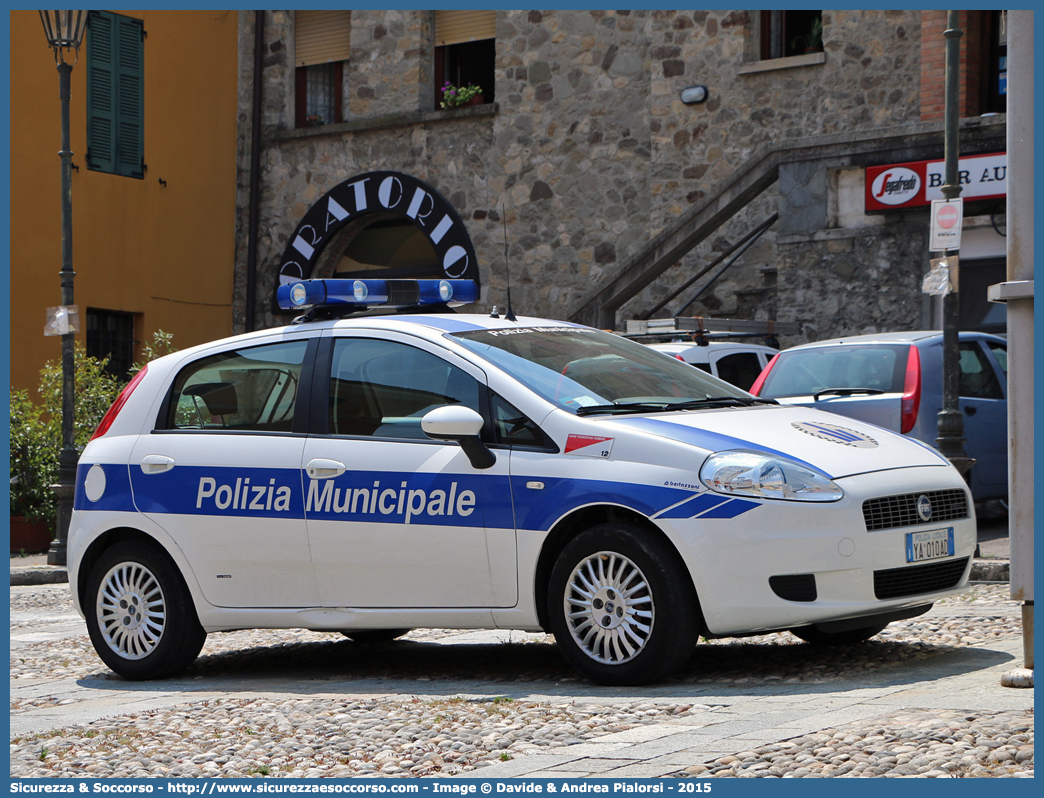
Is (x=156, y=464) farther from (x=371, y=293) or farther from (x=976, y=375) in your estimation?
(x=976, y=375)

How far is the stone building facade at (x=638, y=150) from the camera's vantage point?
16.3 m

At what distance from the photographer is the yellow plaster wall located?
2144 centimetres

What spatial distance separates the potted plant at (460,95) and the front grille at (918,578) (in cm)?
1744

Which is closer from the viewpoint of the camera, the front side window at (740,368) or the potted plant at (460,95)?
the front side window at (740,368)

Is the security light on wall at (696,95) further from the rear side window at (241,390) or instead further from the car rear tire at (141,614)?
the car rear tire at (141,614)

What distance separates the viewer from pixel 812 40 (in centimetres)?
2014

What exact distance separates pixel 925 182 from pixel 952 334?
4.64m

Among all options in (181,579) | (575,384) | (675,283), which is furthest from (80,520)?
(675,283)

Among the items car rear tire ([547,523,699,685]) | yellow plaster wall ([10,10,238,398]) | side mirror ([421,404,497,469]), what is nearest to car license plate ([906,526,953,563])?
car rear tire ([547,523,699,685])

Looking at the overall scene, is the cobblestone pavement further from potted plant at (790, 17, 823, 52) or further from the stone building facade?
potted plant at (790, 17, 823, 52)

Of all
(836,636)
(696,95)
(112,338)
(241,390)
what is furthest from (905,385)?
(112,338)

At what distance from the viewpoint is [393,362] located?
705cm

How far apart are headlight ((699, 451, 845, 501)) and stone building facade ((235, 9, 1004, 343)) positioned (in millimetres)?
10339

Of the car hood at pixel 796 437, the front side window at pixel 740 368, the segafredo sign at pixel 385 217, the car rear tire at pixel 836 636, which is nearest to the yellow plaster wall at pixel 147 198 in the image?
the segafredo sign at pixel 385 217
